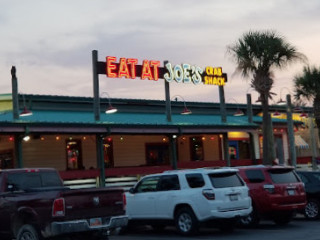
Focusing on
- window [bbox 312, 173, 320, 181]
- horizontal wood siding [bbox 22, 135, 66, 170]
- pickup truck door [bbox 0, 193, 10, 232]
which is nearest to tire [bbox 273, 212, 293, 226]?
window [bbox 312, 173, 320, 181]

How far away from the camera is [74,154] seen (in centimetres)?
3069

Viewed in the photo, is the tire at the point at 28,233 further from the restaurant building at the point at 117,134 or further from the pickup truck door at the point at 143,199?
the restaurant building at the point at 117,134

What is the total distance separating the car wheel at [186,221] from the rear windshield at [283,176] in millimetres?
2955

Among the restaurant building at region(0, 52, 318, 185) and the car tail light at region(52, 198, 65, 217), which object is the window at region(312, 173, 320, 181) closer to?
the restaurant building at region(0, 52, 318, 185)

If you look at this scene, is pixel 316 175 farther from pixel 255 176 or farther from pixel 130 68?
pixel 130 68

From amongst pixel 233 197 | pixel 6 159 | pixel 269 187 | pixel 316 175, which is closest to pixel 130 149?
pixel 6 159

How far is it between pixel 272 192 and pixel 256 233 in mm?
1473

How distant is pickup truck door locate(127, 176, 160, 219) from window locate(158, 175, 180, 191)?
236 mm

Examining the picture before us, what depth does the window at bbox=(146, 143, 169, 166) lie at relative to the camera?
1357 inches

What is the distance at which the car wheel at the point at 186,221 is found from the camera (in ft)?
49.7

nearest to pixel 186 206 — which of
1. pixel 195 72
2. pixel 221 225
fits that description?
pixel 221 225

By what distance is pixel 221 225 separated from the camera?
16.0m

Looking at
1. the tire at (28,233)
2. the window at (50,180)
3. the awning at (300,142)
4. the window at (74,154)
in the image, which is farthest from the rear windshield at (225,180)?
the awning at (300,142)

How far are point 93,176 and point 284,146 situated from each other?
1991cm
